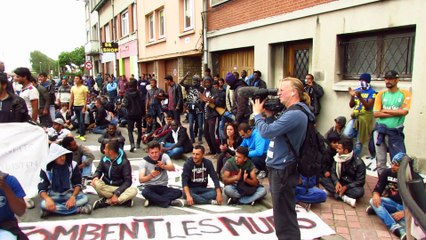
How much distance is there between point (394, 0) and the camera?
5.85 m

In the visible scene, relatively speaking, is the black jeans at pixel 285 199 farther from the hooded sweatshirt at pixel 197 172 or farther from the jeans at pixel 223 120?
the jeans at pixel 223 120

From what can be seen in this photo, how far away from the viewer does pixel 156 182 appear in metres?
5.18

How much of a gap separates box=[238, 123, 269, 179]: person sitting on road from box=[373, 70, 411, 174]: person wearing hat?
1.73 meters

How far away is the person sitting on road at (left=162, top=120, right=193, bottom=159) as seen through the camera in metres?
7.82

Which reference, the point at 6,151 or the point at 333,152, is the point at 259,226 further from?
the point at 6,151

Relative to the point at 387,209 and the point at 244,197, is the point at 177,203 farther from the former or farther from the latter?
the point at 387,209

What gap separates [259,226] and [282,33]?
5.47 metres

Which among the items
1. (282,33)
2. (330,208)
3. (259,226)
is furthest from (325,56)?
(259,226)

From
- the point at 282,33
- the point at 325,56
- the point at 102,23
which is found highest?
the point at 102,23

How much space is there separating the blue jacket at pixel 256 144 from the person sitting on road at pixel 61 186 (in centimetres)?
271

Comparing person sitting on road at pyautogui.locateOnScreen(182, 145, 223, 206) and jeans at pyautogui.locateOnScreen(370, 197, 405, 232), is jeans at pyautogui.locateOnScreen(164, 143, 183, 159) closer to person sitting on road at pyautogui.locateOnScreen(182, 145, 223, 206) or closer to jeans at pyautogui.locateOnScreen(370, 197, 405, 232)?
person sitting on road at pyautogui.locateOnScreen(182, 145, 223, 206)

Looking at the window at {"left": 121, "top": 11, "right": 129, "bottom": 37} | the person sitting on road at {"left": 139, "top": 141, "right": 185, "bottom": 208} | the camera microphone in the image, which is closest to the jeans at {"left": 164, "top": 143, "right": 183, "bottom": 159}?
the person sitting on road at {"left": 139, "top": 141, "right": 185, "bottom": 208}

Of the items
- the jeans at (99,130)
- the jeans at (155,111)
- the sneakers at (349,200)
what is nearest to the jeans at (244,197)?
the sneakers at (349,200)

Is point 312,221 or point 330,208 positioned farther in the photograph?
point 330,208
